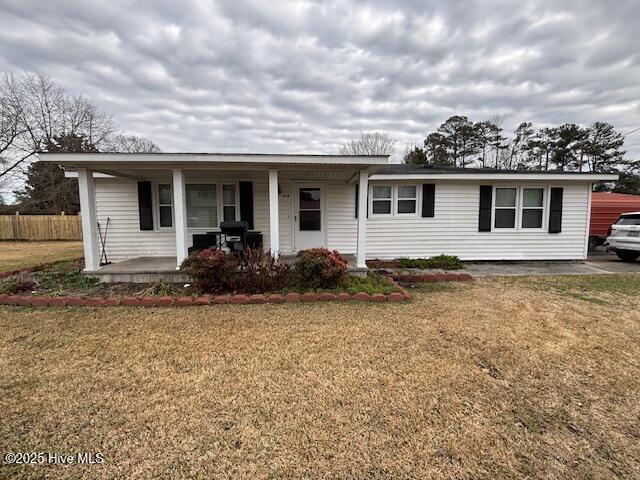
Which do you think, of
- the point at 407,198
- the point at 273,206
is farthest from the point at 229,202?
the point at 407,198

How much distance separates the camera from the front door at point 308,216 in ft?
25.8

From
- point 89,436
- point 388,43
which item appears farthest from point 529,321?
point 388,43

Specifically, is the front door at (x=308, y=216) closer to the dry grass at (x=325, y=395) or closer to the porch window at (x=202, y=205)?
the porch window at (x=202, y=205)

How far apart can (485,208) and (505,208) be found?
0.60m

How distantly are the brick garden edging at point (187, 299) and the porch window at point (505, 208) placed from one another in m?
5.11

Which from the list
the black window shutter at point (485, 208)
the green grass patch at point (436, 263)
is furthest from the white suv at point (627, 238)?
the green grass patch at point (436, 263)

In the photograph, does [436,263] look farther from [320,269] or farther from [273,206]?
[273,206]

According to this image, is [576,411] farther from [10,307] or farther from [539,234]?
[539,234]

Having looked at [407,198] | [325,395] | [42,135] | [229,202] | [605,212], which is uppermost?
[42,135]

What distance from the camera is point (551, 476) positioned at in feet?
5.25

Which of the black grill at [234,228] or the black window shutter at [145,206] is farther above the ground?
the black window shutter at [145,206]

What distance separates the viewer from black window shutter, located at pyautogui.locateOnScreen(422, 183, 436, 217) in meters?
7.97

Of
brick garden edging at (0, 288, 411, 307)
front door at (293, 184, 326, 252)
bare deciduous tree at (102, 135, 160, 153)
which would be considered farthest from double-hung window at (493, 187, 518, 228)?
bare deciduous tree at (102, 135, 160, 153)

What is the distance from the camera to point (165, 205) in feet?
25.1
